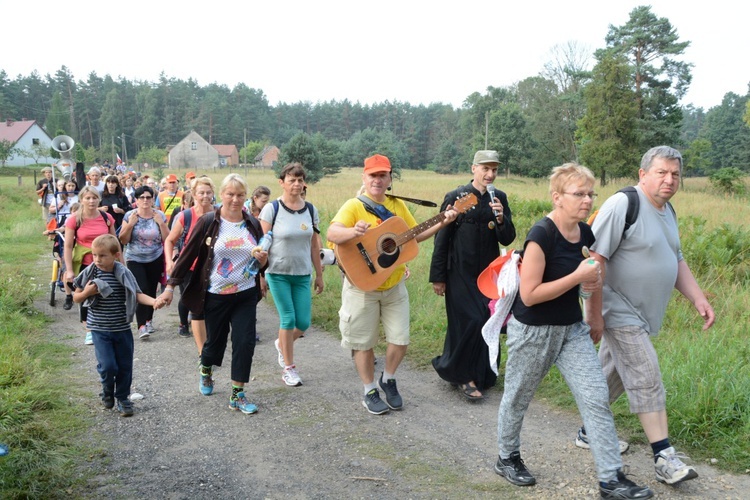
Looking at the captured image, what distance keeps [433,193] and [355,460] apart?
19.7 metres

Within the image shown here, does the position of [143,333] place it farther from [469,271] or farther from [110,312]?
[469,271]

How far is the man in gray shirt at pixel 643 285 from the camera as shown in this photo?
11.8 ft

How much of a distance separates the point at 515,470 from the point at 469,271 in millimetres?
1916

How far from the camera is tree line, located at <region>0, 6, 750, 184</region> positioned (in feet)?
105

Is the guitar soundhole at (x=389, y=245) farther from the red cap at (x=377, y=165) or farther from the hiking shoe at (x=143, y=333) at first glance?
the hiking shoe at (x=143, y=333)

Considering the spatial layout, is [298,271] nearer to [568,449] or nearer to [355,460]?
[355,460]

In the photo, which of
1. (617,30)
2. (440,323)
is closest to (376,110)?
(617,30)

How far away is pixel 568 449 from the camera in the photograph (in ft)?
13.8

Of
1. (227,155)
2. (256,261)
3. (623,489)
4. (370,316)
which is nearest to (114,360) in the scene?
(256,261)

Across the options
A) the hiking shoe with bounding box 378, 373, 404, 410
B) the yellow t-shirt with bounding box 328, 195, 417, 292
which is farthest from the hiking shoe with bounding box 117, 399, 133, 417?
the yellow t-shirt with bounding box 328, 195, 417, 292

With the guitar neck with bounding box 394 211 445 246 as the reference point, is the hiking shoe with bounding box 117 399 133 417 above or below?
below

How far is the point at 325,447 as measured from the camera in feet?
14.1

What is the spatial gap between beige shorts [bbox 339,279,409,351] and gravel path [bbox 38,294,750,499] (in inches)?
23.7

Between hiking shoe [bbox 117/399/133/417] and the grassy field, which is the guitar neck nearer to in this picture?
the grassy field
